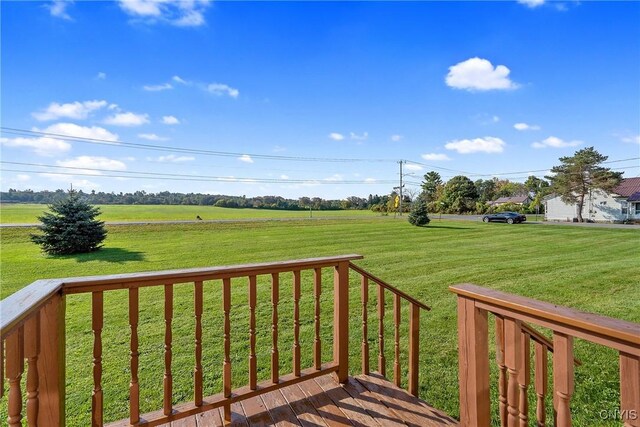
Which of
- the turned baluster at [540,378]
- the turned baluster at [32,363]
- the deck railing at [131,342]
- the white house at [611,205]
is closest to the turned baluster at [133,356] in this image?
the deck railing at [131,342]

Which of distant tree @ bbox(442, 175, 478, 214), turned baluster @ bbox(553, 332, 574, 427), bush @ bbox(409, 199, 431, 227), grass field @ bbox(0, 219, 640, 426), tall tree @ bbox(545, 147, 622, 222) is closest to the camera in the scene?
turned baluster @ bbox(553, 332, 574, 427)

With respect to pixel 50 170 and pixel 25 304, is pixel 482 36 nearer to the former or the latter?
pixel 25 304

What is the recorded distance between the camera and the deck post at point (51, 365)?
117cm

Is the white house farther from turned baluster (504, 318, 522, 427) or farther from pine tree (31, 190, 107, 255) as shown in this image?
pine tree (31, 190, 107, 255)

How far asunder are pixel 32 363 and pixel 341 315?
5.45ft

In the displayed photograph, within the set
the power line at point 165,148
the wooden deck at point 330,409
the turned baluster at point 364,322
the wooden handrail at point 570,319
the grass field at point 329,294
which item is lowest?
the grass field at point 329,294

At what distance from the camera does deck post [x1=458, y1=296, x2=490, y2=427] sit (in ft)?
4.11

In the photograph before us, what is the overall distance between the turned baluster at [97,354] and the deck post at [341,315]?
4.50 feet

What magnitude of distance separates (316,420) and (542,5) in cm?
733

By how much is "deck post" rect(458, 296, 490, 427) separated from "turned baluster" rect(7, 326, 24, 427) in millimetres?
1676

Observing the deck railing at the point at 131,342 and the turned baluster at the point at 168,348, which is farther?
the turned baluster at the point at 168,348

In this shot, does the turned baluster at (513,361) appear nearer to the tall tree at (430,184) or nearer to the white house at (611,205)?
the white house at (611,205)

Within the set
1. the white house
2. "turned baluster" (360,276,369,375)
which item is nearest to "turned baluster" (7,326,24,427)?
"turned baluster" (360,276,369,375)

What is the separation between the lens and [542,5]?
531 cm
